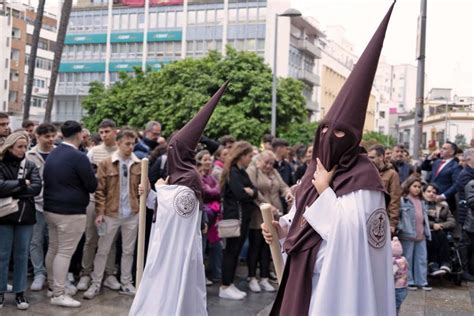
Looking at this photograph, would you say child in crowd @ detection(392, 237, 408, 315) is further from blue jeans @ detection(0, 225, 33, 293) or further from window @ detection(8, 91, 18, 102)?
window @ detection(8, 91, 18, 102)

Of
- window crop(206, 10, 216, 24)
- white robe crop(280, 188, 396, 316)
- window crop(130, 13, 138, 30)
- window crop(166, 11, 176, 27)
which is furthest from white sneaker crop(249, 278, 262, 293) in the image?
window crop(130, 13, 138, 30)

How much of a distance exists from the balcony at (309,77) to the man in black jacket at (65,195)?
204ft

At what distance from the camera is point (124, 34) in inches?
3007

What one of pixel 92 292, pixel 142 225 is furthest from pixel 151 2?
pixel 142 225

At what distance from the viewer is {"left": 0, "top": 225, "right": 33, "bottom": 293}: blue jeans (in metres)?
7.04

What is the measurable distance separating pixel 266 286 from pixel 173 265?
3154 mm

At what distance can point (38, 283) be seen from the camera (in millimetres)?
8086

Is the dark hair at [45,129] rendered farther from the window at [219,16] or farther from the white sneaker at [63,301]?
the window at [219,16]

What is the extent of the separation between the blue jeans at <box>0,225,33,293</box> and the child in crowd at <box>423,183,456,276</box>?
Answer: 240 inches

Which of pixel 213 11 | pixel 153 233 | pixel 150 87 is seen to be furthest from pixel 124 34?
pixel 153 233

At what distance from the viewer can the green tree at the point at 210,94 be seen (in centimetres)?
3969

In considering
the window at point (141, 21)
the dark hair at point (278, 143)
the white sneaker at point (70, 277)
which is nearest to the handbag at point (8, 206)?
the white sneaker at point (70, 277)

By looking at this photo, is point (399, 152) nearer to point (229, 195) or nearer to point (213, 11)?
point (229, 195)

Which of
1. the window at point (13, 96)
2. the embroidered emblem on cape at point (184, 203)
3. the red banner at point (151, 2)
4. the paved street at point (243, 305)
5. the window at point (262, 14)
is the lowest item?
the paved street at point (243, 305)
